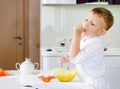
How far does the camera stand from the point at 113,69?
11.8ft

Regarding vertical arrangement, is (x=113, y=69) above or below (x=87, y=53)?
below

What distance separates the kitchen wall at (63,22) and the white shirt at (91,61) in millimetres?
2050

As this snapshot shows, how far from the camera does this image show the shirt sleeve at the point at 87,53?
204cm

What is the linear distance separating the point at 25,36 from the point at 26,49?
0.66ft

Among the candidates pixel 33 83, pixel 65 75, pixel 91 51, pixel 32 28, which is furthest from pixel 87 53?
pixel 32 28

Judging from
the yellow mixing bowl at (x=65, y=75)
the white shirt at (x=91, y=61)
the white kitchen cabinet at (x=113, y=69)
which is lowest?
the white kitchen cabinet at (x=113, y=69)

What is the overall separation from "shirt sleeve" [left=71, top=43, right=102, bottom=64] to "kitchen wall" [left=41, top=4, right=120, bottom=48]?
6.74 ft

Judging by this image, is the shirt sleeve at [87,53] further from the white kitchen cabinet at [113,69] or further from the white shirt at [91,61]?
the white kitchen cabinet at [113,69]

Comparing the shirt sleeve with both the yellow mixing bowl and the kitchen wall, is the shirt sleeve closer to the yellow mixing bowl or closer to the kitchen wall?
the yellow mixing bowl

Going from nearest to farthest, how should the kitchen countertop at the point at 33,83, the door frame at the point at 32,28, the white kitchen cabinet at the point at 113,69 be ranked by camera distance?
the kitchen countertop at the point at 33,83, the white kitchen cabinet at the point at 113,69, the door frame at the point at 32,28

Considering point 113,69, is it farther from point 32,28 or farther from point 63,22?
point 32,28

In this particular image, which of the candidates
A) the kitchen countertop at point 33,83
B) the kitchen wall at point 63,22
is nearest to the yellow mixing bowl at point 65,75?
the kitchen countertop at point 33,83

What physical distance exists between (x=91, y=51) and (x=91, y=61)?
7cm

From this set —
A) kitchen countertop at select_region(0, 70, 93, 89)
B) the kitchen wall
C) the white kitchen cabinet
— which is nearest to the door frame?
the kitchen wall
